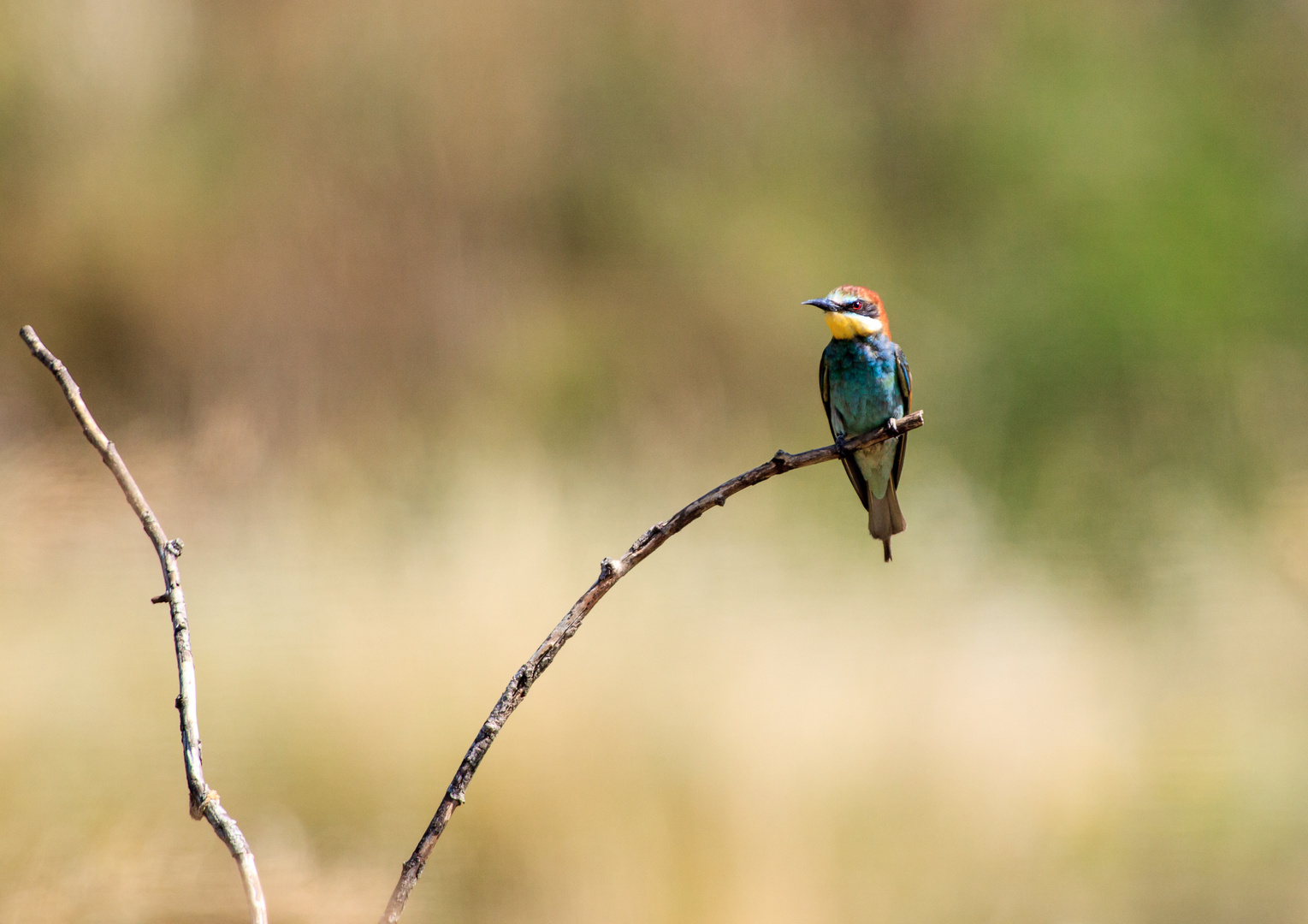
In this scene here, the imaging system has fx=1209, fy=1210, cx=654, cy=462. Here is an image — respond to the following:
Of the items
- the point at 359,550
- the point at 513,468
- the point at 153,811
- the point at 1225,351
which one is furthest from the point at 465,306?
the point at 1225,351

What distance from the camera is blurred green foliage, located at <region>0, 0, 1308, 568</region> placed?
4.30m

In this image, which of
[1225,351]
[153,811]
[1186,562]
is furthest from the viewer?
[1225,351]

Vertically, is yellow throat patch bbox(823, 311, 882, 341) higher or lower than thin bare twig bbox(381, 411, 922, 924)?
higher

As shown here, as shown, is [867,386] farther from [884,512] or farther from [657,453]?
[657,453]

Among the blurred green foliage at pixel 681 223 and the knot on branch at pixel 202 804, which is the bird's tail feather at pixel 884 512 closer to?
the knot on branch at pixel 202 804

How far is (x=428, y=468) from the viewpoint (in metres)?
3.92

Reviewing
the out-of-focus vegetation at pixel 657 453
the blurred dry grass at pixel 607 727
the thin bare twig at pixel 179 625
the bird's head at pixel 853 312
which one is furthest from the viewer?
the out-of-focus vegetation at pixel 657 453

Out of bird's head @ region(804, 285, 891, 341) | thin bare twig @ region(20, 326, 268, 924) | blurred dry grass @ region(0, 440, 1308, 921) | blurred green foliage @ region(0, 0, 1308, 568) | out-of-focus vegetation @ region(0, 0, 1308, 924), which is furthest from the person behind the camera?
blurred green foliage @ region(0, 0, 1308, 568)

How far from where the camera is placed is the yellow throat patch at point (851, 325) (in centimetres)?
204

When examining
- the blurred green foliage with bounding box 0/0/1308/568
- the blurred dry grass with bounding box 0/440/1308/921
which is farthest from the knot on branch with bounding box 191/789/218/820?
the blurred green foliage with bounding box 0/0/1308/568

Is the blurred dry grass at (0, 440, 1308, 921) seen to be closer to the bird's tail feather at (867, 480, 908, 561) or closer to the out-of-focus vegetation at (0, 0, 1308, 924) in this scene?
the out-of-focus vegetation at (0, 0, 1308, 924)

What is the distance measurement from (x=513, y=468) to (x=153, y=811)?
170 cm

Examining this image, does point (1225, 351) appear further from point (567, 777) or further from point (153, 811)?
point (153, 811)

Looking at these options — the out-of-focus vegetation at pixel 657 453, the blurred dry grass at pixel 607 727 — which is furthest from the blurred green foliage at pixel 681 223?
the blurred dry grass at pixel 607 727
